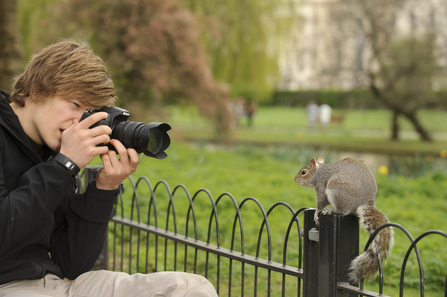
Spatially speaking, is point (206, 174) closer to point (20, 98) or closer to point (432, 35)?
point (20, 98)

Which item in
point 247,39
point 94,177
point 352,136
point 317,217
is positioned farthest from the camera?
point 352,136

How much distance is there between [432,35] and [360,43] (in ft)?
7.26

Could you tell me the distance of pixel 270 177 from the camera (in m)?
6.20

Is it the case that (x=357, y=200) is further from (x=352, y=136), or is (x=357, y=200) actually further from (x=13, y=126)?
(x=352, y=136)

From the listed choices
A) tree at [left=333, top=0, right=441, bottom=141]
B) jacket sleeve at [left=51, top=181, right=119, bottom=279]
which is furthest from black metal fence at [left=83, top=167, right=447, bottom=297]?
tree at [left=333, top=0, right=441, bottom=141]

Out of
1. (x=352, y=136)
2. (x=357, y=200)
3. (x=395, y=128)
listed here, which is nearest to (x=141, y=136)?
(x=357, y=200)

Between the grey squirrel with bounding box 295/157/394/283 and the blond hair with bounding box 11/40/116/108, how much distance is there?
896mm

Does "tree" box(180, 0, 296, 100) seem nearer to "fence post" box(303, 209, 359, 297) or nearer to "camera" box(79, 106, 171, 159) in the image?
"camera" box(79, 106, 171, 159)

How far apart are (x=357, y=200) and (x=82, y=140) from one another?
3.19 feet

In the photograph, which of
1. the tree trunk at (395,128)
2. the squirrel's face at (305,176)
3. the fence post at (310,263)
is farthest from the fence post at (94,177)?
the tree trunk at (395,128)

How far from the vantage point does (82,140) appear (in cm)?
144

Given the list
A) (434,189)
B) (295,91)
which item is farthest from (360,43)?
(295,91)

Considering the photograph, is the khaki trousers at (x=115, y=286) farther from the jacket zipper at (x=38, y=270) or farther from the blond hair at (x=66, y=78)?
the blond hair at (x=66, y=78)

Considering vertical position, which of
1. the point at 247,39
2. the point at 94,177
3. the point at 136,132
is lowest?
the point at 94,177
